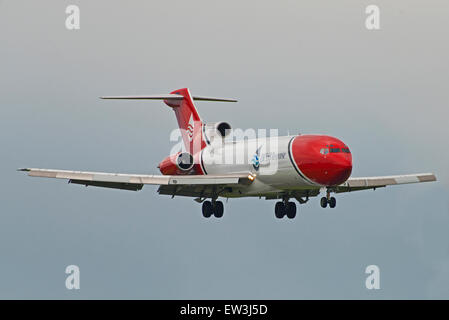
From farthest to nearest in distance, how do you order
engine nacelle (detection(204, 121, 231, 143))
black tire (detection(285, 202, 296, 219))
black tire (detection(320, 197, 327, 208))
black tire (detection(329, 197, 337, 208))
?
engine nacelle (detection(204, 121, 231, 143)), black tire (detection(285, 202, 296, 219)), black tire (detection(329, 197, 337, 208)), black tire (detection(320, 197, 327, 208))

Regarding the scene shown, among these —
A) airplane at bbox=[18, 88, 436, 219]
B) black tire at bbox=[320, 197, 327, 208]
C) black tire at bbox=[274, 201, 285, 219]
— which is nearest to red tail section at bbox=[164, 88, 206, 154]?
airplane at bbox=[18, 88, 436, 219]

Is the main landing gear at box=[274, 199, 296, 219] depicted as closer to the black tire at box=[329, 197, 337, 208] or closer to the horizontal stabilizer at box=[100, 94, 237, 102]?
the black tire at box=[329, 197, 337, 208]

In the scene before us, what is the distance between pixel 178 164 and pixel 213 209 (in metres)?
4.25

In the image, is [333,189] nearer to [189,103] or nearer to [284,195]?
[284,195]

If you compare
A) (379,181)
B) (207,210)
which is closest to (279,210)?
(207,210)

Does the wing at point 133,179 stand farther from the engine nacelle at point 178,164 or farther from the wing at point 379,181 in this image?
the wing at point 379,181

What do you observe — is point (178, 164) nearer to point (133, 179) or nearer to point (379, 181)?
point (133, 179)

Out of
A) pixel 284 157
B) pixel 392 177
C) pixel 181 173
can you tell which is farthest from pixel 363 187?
pixel 181 173

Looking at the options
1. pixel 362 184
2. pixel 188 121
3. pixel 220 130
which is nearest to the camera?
pixel 362 184

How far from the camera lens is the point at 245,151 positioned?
241 feet

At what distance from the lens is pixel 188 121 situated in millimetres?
82812

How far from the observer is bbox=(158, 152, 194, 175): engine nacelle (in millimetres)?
77875

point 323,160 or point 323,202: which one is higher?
point 323,160

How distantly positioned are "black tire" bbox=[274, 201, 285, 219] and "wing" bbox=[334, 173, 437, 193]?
3.69 meters
